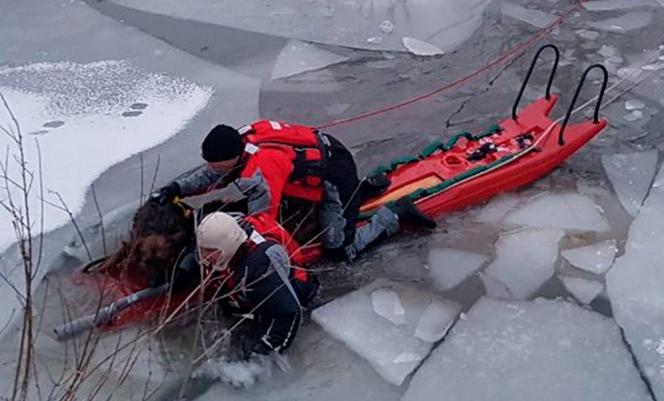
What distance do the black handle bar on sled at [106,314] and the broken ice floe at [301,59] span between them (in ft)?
8.53

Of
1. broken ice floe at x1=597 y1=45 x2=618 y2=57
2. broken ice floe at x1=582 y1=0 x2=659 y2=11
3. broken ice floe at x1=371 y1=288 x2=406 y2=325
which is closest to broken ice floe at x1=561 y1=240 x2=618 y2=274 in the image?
broken ice floe at x1=371 y1=288 x2=406 y2=325

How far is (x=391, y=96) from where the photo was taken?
6062 millimetres

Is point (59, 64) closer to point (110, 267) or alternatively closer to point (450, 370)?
point (110, 267)

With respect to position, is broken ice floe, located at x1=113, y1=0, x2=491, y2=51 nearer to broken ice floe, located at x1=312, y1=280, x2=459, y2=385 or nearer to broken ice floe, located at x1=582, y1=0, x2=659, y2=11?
broken ice floe, located at x1=582, y1=0, x2=659, y2=11

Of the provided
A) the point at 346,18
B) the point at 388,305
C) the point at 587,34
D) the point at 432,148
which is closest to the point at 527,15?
the point at 587,34

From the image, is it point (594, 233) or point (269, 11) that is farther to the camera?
point (269, 11)

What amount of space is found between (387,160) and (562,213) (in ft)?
3.37

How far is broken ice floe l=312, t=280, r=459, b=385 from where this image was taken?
12.9 ft

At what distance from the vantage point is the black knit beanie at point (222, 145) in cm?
405

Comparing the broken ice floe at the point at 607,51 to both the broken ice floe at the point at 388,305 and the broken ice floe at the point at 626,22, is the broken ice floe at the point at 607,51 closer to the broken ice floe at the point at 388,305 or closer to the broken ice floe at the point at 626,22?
the broken ice floe at the point at 626,22

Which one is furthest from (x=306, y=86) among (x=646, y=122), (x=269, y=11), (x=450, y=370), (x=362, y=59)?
(x=450, y=370)

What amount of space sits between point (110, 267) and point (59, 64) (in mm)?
2848

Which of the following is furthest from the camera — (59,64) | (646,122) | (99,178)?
(59,64)

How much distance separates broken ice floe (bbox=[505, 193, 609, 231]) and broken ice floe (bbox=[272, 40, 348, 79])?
212cm
